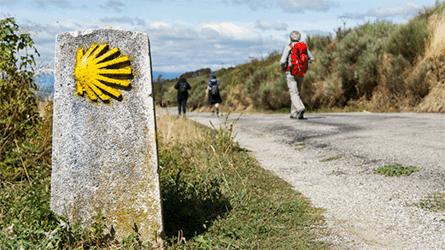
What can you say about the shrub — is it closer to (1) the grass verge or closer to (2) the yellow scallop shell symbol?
(1) the grass verge

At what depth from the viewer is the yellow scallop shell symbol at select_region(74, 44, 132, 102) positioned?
4.39 meters

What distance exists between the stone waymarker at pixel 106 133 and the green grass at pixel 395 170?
3405 millimetres

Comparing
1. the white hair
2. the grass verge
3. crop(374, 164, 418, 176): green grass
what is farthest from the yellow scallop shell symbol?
the white hair

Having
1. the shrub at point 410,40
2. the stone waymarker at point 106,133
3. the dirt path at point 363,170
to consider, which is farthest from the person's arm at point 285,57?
the stone waymarker at point 106,133

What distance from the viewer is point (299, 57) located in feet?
45.2

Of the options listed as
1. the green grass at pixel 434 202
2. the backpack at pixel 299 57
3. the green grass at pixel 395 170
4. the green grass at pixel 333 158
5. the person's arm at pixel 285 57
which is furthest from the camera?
the person's arm at pixel 285 57

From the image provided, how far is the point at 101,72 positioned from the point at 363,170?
3921 mm

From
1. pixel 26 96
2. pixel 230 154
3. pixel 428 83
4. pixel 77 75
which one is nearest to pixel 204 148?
pixel 230 154

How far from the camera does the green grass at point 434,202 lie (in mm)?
5379

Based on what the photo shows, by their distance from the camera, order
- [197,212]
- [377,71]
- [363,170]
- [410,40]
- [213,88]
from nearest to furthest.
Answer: [197,212] → [363,170] → [410,40] → [377,71] → [213,88]

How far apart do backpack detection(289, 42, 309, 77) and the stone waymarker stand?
9.55 m

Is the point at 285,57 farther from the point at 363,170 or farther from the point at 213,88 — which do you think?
the point at 213,88

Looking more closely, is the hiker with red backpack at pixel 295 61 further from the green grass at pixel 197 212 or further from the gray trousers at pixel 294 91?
the green grass at pixel 197 212

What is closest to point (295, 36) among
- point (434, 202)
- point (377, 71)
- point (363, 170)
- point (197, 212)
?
point (377, 71)
